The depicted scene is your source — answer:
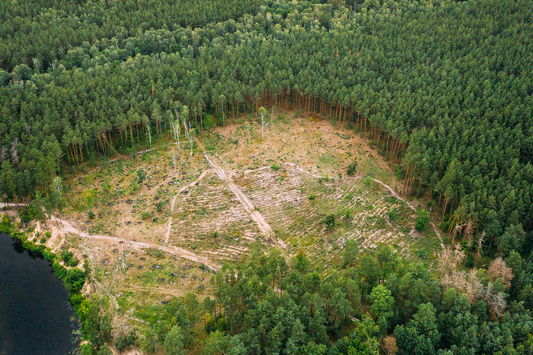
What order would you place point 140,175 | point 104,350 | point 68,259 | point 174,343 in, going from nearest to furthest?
point 174,343 → point 104,350 → point 68,259 → point 140,175

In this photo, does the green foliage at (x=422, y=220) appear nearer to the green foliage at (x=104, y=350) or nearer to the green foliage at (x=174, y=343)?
the green foliage at (x=174, y=343)

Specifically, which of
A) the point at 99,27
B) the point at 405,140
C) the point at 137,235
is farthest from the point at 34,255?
the point at 99,27

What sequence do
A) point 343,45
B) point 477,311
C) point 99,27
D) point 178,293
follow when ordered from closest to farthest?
point 477,311, point 178,293, point 343,45, point 99,27

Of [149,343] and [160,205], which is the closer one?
[149,343]

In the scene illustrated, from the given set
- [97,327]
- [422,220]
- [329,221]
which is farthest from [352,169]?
[97,327]

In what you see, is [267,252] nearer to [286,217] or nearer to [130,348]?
[286,217]

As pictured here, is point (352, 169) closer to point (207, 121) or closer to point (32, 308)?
point (207, 121)

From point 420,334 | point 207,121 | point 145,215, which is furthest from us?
point 207,121
